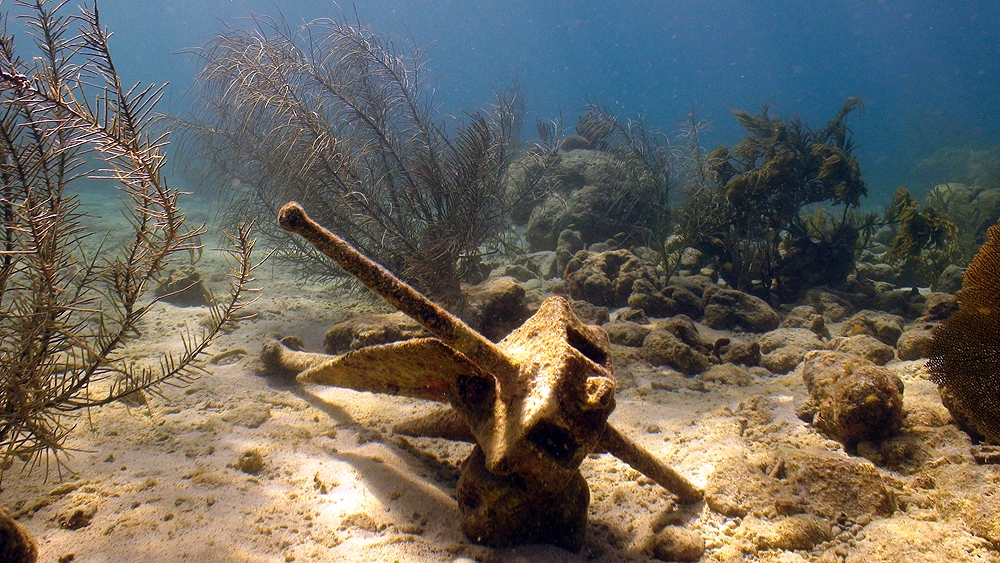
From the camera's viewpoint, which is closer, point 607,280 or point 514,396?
point 514,396

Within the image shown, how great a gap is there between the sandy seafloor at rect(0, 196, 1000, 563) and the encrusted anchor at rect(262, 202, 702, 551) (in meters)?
0.21

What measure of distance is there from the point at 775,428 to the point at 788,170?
266 inches

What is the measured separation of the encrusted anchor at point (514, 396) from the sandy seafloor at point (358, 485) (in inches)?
8.5

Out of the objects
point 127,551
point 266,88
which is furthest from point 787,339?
point 266,88

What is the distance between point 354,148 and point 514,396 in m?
6.08

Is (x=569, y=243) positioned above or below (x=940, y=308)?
below

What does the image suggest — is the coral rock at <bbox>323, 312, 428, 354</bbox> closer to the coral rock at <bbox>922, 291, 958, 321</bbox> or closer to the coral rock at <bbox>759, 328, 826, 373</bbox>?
the coral rock at <bbox>759, 328, 826, 373</bbox>

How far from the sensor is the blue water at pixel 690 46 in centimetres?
9138

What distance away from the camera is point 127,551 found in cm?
221

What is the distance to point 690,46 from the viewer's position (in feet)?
422

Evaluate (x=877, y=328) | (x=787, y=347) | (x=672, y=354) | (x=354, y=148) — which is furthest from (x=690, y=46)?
(x=672, y=354)

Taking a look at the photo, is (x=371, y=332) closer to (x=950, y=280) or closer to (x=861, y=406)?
(x=861, y=406)

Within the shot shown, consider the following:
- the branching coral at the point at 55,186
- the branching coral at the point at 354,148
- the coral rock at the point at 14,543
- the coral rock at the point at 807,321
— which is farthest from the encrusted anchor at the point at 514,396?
the coral rock at the point at 807,321

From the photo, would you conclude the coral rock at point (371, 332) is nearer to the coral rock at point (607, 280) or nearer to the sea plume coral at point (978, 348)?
the coral rock at point (607, 280)
